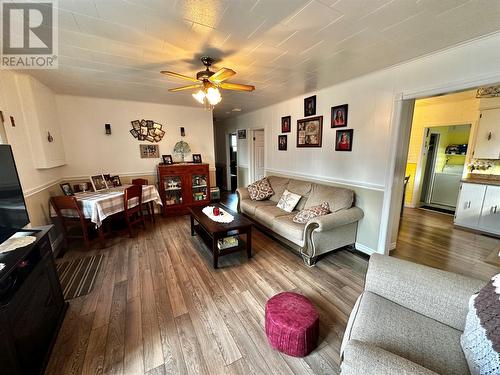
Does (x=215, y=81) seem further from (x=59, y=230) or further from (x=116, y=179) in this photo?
(x=59, y=230)

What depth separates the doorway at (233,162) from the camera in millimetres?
6422

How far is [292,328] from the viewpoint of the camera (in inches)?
54.1

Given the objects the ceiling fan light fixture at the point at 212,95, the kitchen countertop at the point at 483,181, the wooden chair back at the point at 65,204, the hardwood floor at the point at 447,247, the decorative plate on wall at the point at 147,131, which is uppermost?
the ceiling fan light fixture at the point at 212,95

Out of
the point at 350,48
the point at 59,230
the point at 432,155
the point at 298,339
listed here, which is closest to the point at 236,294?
the point at 298,339

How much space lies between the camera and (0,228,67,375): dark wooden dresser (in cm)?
106

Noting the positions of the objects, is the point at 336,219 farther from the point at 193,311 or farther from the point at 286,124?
the point at 286,124

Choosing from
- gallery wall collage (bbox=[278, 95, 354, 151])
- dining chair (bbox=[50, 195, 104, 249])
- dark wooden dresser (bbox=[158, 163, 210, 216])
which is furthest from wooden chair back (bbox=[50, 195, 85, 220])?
gallery wall collage (bbox=[278, 95, 354, 151])

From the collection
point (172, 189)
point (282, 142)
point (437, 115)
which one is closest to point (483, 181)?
point (437, 115)

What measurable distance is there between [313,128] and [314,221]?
5.90 ft

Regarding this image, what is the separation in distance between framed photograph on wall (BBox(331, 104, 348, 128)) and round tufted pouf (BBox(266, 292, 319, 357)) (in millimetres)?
2500

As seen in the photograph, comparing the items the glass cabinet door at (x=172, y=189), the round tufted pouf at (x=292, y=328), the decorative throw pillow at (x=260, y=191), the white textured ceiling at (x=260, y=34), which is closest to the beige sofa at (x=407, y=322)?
the round tufted pouf at (x=292, y=328)

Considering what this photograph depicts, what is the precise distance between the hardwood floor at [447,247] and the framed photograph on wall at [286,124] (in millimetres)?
2669

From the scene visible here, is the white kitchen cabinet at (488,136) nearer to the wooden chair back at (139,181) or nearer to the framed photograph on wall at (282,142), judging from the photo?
the framed photograph on wall at (282,142)

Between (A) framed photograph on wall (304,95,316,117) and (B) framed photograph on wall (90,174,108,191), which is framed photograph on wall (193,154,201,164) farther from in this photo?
(A) framed photograph on wall (304,95,316,117)
